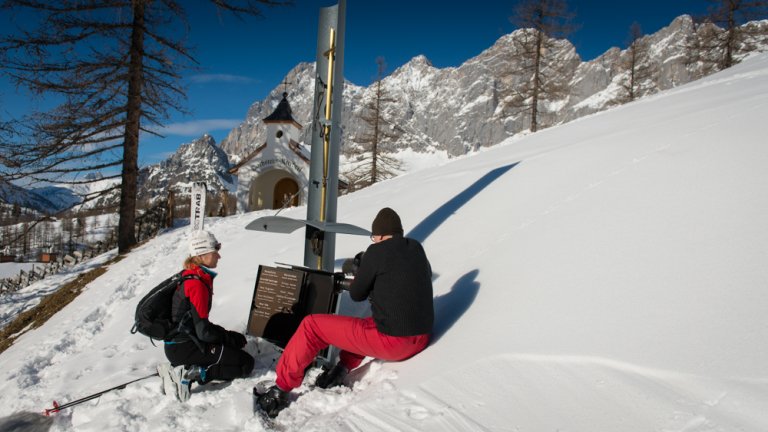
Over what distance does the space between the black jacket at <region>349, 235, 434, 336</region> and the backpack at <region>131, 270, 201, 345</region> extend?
4.88 feet

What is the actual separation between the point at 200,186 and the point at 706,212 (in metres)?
7.52

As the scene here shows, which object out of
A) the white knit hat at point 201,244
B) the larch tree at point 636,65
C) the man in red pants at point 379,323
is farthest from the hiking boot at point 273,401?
the larch tree at point 636,65

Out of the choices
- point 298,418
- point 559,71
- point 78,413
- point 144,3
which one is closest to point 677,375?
point 298,418

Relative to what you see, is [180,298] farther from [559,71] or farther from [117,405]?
[559,71]

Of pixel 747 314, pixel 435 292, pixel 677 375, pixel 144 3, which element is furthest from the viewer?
pixel 144 3

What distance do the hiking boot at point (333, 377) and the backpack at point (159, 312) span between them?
1.27 m

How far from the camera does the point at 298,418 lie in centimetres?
294

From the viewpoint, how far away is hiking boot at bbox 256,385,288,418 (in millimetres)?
3024

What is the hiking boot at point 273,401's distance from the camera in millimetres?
3024

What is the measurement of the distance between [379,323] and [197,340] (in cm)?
161

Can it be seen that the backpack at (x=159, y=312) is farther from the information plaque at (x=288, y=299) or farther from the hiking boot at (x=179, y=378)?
the information plaque at (x=288, y=299)

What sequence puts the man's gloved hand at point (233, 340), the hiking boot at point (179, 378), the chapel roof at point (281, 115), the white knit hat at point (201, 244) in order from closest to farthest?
the hiking boot at point (179, 378), the white knit hat at point (201, 244), the man's gloved hand at point (233, 340), the chapel roof at point (281, 115)

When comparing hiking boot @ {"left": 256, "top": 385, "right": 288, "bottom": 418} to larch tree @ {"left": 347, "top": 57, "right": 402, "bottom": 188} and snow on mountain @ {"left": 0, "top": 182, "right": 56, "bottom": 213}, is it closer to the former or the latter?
snow on mountain @ {"left": 0, "top": 182, "right": 56, "bottom": 213}

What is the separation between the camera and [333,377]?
3377 mm
